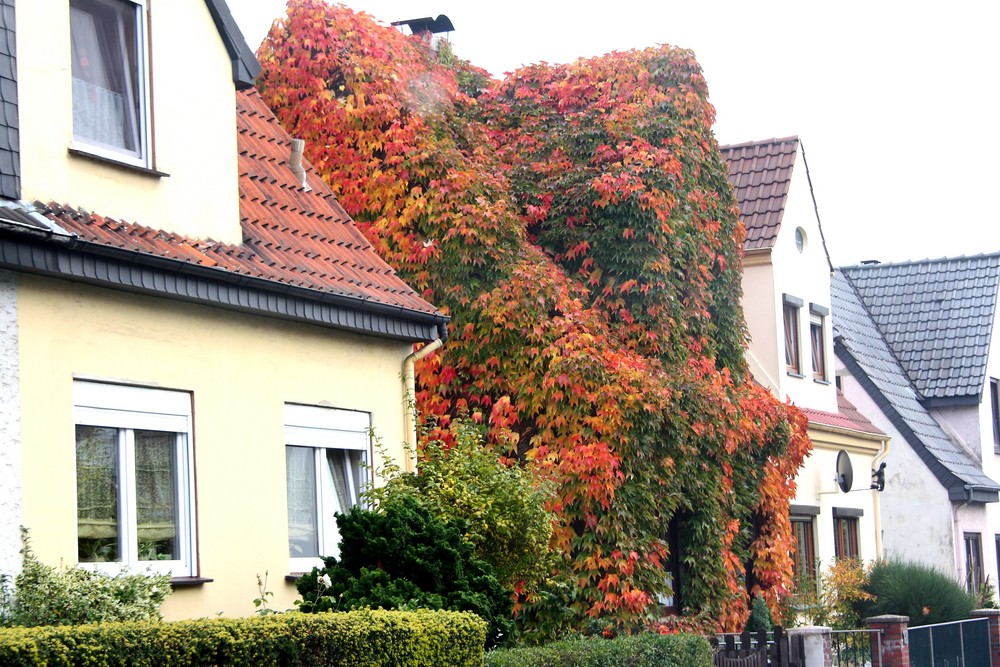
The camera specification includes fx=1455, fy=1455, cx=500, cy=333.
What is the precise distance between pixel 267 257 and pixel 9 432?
3.59 meters

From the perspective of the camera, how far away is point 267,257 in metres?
12.7

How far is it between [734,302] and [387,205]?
5570 mm

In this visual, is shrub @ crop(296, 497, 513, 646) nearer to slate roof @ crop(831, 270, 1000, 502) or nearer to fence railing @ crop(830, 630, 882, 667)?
fence railing @ crop(830, 630, 882, 667)

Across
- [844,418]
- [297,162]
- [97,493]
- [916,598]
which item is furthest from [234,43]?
[844,418]

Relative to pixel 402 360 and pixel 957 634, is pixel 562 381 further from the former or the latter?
pixel 957 634

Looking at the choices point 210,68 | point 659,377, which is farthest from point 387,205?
point 210,68

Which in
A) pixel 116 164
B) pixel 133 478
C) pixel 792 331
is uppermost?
pixel 116 164

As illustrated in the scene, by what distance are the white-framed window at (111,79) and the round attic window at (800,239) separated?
15405mm

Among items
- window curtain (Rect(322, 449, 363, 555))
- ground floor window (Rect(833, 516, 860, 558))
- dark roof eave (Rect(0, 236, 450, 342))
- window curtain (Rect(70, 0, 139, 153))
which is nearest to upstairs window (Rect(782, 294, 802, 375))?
ground floor window (Rect(833, 516, 860, 558))

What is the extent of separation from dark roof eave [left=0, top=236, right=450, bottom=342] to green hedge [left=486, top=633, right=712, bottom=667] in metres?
3.37

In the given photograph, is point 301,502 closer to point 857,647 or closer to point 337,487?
point 337,487

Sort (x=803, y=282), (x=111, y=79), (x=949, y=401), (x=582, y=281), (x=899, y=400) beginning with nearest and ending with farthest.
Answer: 1. (x=111, y=79)
2. (x=582, y=281)
3. (x=803, y=282)
4. (x=899, y=400)
5. (x=949, y=401)

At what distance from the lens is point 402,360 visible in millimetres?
14195

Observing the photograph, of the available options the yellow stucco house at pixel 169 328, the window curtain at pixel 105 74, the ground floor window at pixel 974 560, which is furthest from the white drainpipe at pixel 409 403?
the ground floor window at pixel 974 560
